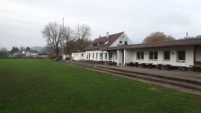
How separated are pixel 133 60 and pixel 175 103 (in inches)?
724

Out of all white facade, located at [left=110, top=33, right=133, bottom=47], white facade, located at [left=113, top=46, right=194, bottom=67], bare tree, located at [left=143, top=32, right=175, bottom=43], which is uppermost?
bare tree, located at [left=143, top=32, right=175, bottom=43]

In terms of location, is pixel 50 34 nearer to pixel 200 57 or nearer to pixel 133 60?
pixel 133 60

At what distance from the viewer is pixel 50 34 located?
64750mm

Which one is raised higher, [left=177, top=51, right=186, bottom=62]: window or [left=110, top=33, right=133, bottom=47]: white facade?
[left=110, top=33, right=133, bottom=47]: white facade

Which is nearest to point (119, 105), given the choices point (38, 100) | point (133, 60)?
point (38, 100)

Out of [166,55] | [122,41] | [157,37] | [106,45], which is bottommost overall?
[166,55]

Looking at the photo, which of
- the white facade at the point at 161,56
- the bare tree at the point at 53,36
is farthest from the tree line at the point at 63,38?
the white facade at the point at 161,56

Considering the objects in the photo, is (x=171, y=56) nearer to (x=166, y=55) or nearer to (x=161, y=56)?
(x=166, y=55)

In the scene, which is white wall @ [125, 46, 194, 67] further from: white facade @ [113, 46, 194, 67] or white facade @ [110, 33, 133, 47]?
white facade @ [110, 33, 133, 47]

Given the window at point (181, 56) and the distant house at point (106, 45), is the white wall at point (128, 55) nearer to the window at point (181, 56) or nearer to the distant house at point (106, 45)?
the distant house at point (106, 45)

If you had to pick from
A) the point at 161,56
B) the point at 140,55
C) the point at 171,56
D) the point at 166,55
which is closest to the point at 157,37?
A: the point at 140,55

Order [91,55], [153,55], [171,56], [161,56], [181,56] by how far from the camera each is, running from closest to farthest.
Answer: [181,56] < [171,56] < [161,56] < [153,55] < [91,55]

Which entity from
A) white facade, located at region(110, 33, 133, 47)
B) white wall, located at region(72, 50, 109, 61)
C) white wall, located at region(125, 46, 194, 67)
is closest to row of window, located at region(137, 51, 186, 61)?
white wall, located at region(125, 46, 194, 67)

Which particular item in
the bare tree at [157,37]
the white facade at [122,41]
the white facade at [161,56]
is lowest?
the white facade at [161,56]
